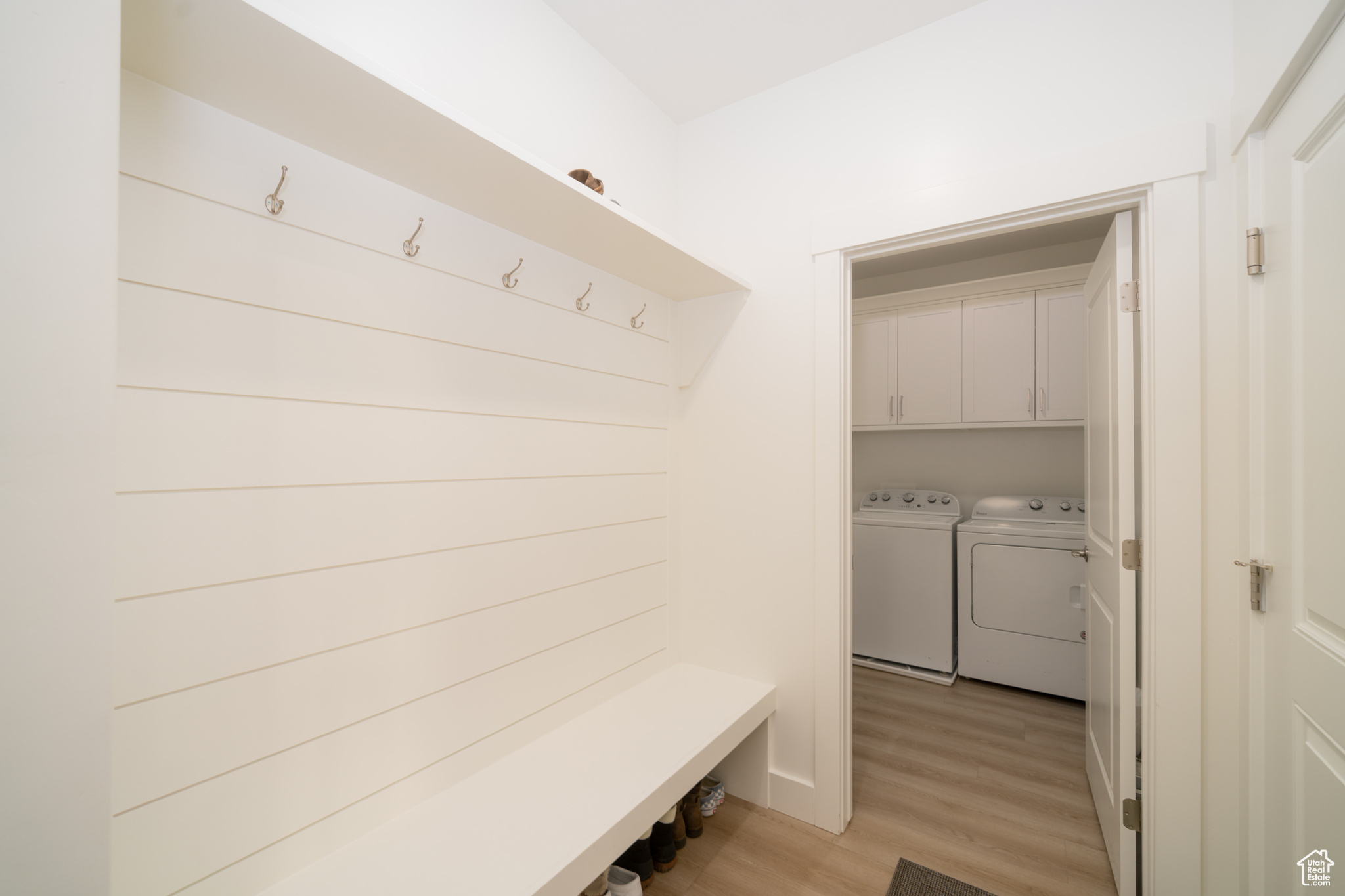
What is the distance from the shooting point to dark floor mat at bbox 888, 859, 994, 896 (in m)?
1.63

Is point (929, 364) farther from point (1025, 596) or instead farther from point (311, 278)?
point (311, 278)

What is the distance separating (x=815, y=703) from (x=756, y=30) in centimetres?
220

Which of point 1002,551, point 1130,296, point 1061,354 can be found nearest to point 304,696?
point 1130,296

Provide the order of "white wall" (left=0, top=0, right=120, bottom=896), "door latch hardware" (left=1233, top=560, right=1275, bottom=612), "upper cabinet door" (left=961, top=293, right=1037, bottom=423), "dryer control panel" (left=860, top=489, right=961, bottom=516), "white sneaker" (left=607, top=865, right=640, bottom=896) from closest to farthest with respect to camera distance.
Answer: "white wall" (left=0, top=0, right=120, bottom=896) → "door latch hardware" (left=1233, top=560, right=1275, bottom=612) → "white sneaker" (left=607, top=865, right=640, bottom=896) → "upper cabinet door" (left=961, top=293, right=1037, bottom=423) → "dryer control panel" (left=860, top=489, right=961, bottom=516)

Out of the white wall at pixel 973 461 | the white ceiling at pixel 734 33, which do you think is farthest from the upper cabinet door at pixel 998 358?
the white ceiling at pixel 734 33

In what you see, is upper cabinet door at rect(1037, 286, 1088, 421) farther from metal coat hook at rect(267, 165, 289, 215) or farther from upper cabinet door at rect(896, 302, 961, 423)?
metal coat hook at rect(267, 165, 289, 215)

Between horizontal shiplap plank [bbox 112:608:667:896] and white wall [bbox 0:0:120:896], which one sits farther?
horizontal shiplap plank [bbox 112:608:667:896]

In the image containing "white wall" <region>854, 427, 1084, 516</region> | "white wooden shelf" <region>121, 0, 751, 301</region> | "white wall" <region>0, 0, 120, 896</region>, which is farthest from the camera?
"white wall" <region>854, 427, 1084, 516</region>

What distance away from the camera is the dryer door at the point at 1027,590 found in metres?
2.86

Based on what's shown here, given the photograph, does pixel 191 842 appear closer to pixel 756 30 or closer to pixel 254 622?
pixel 254 622

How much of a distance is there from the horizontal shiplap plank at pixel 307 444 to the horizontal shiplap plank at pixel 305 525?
0.10ft

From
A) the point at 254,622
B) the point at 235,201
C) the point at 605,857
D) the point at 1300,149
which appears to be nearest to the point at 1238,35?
the point at 1300,149

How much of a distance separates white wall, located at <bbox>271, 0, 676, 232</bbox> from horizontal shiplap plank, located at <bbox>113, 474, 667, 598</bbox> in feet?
2.49

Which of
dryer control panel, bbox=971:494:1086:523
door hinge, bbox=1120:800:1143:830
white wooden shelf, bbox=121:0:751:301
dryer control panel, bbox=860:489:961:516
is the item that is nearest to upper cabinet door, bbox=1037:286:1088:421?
dryer control panel, bbox=971:494:1086:523
